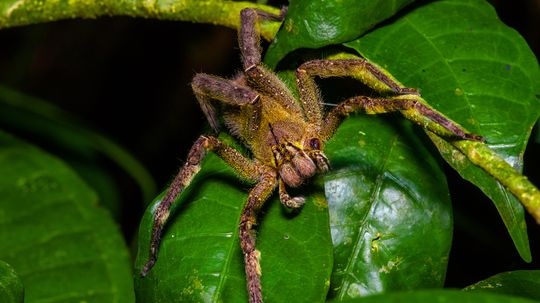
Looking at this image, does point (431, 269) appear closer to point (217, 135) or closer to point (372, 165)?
point (372, 165)

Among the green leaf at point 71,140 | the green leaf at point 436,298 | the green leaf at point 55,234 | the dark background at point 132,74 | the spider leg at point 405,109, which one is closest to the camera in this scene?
the green leaf at point 436,298

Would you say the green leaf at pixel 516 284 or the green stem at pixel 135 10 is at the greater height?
the green stem at pixel 135 10

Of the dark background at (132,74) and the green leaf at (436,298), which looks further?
the dark background at (132,74)

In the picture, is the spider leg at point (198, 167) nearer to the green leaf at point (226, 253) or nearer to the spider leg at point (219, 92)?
the green leaf at point (226, 253)

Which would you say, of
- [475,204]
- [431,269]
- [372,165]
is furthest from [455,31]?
[475,204]

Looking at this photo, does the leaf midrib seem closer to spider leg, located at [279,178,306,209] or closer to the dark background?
spider leg, located at [279,178,306,209]

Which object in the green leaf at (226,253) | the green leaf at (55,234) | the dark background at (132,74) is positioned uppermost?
the green leaf at (226,253)

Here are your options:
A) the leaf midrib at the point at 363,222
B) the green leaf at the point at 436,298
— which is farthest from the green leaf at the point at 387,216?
the green leaf at the point at 436,298
